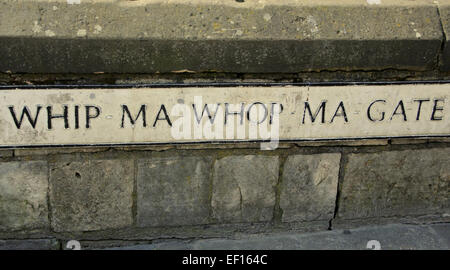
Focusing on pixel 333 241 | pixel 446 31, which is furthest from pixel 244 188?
pixel 446 31

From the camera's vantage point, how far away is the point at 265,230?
271 cm

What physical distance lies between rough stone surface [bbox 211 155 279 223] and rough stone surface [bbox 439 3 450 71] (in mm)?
954

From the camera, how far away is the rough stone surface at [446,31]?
2.36 meters

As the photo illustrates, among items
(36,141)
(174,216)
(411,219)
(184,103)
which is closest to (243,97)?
(184,103)

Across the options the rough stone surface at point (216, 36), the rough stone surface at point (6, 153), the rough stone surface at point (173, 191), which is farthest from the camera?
the rough stone surface at point (173, 191)

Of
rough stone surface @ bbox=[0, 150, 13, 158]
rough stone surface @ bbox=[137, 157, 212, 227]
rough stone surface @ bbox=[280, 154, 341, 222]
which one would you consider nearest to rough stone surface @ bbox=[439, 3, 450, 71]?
rough stone surface @ bbox=[280, 154, 341, 222]

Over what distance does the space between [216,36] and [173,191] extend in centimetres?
83

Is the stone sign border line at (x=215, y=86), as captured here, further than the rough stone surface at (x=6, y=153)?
No

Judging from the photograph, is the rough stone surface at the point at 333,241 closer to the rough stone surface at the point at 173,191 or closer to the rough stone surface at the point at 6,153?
the rough stone surface at the point at 173,191

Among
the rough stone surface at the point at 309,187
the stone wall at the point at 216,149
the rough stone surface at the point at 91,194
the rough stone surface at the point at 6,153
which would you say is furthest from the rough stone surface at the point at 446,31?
the rough stone surface at the point at 6,153

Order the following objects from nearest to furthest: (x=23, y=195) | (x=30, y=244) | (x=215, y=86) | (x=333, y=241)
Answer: (x=215, y=86) → (x=23, y=195) → (x=30, y=244) → (x=333, y=241)

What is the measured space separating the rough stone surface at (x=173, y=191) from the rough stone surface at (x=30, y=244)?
47 cm

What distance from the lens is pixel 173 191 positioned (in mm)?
2529

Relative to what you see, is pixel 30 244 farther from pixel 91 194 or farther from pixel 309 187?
pixel 309 187
